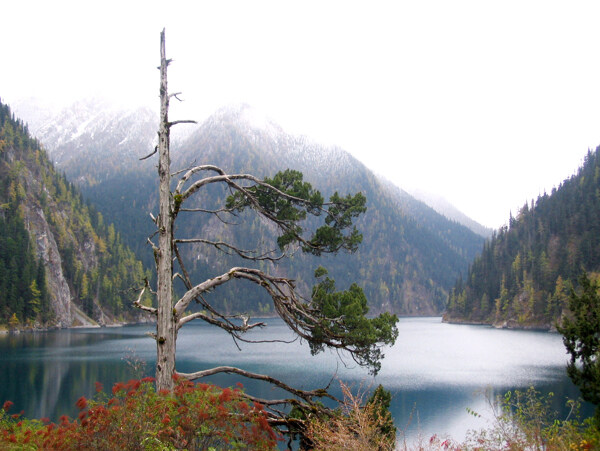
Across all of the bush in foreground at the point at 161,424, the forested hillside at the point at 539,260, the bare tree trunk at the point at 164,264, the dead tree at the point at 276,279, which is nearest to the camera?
the bush in foreground at the point at 161,424

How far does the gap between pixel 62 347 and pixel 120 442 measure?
62751 millimetres

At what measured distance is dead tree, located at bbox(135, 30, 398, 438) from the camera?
28.3 ft

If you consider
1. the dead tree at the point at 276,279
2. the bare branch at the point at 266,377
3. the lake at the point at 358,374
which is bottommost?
the lake at the point at 358,374

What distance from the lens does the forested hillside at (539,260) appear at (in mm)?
102500

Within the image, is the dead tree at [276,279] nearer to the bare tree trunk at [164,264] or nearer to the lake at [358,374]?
the bare tree trunk at [164,264]

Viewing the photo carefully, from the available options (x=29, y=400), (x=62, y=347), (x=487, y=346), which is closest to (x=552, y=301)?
(x=487, y=346)

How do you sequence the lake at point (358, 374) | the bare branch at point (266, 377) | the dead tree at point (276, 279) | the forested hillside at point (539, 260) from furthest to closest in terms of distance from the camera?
the forested hillside at point (539, 260), the lake at point (358, 374), the bare branch at point (266, 377), the dead tree at point (276, 279)

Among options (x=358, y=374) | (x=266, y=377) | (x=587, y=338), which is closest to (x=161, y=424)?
(x=266, y=377)

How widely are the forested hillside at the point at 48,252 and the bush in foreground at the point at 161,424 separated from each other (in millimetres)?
90249

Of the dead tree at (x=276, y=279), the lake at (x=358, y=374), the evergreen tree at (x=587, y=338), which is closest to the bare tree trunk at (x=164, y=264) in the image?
the dead tree at (x=276, y=279)

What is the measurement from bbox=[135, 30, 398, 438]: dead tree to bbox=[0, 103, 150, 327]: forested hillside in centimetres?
8853

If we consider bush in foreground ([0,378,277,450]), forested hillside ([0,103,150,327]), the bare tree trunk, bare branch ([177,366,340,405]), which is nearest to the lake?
bare branch ([177,366,340,405])

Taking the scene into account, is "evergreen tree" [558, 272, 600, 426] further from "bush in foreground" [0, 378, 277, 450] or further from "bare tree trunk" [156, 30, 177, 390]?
"bare tree trunk" [156, 30, 177, 390]

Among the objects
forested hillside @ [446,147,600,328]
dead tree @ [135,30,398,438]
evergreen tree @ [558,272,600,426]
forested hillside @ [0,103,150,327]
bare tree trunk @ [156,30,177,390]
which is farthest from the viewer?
forested hillside @ [446,147,600,328]
